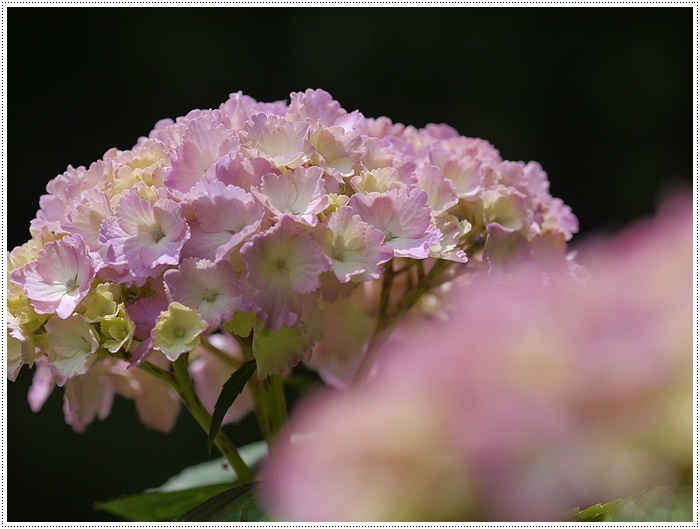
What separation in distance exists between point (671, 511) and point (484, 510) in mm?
86

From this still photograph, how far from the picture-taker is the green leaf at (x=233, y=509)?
0.43 metres

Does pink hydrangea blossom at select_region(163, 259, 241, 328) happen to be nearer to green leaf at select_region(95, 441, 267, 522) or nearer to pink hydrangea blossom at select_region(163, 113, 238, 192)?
pink hydrangea blossom at select_region(163, 113, 238, 192)

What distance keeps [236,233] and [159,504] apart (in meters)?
0.28

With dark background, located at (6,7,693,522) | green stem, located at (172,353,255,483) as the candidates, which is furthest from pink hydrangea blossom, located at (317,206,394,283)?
dark background, located at (6,7,693,522)

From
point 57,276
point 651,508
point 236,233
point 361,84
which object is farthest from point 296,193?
point 361,84

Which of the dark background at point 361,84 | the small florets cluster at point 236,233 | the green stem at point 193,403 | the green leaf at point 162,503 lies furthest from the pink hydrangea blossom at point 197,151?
the dark background at point 361,84

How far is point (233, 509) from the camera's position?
0.46 meters

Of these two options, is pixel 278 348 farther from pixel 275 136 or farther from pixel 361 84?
pixel 361 84

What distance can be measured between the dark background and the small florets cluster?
128cm

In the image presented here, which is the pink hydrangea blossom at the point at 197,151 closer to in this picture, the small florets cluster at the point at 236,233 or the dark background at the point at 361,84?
the small florets cluster at the point at 236,233

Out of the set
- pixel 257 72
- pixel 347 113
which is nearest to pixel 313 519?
pixel 347 113

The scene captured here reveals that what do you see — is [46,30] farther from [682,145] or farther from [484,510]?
[484,510]

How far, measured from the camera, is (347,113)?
1.84ft

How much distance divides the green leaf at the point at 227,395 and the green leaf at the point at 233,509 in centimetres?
3
